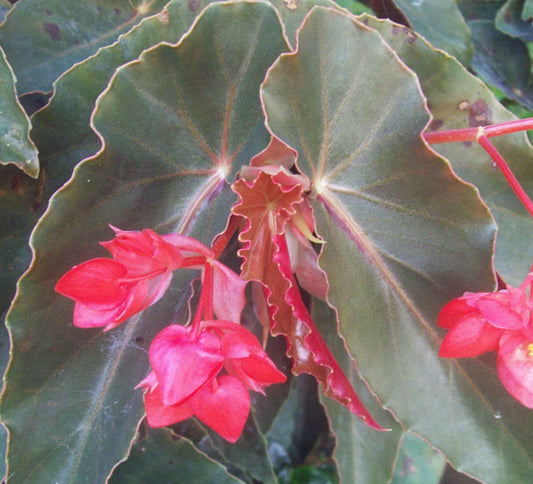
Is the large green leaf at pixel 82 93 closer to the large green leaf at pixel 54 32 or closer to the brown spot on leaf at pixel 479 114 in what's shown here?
the large green leaf at pixel 54 32

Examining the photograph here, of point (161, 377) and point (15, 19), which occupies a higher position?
point (15, 19)

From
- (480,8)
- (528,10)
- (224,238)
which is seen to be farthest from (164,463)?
(480,8)

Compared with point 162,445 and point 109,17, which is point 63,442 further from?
point 109,17

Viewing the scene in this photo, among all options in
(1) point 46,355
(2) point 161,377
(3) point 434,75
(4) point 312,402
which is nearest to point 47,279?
(1) point 46,355

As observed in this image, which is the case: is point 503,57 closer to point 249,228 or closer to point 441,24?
point 441,24

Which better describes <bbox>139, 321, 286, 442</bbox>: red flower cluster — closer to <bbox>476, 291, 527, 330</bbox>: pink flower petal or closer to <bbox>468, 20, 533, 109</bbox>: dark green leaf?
<bbox>476, 291, 527, 330</bbox>: pink flower petal

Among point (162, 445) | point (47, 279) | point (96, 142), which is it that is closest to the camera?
point (47, 279)
